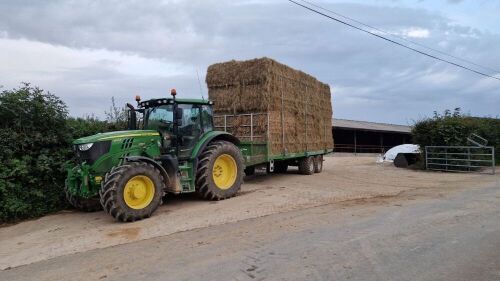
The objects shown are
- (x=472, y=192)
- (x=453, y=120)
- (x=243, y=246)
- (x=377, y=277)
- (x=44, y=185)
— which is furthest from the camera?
(x=453, y=120)

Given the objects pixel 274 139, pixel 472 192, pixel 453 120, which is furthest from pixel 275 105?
pixel 453 120

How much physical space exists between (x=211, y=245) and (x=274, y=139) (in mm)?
7388

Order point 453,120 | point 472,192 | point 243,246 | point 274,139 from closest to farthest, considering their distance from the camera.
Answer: point 243,246, point 472,192, point 274,139, point 453,120

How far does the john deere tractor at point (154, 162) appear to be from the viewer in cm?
899

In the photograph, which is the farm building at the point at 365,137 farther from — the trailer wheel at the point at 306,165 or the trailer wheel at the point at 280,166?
the trailer wheel at the point at 306,165

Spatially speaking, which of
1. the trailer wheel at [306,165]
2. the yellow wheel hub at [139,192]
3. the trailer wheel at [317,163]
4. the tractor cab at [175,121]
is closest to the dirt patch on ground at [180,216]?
the yellow wheel hub at [139,192]

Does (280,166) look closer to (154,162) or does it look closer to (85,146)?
(154,162)

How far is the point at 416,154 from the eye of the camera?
22656 millimetres

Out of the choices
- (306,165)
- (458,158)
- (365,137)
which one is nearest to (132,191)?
(306,165)

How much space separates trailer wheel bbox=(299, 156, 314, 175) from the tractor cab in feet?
20.3

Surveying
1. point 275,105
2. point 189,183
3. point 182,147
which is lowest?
point 189,183

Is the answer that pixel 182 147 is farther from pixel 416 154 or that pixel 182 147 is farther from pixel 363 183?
pixel 416 154

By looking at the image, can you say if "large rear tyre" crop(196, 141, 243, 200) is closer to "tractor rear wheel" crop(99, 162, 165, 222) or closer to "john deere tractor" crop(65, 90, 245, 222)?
"john deere tractor" crop(65, 90, 245, 222)

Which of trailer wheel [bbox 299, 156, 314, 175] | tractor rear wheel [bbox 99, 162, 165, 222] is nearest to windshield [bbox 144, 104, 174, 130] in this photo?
tractor rear wheel [bbox 99, 162, 165, 222]
